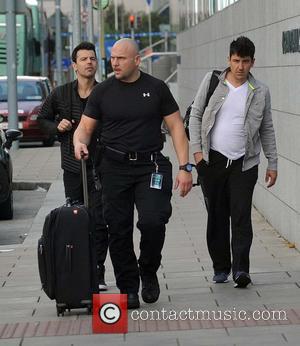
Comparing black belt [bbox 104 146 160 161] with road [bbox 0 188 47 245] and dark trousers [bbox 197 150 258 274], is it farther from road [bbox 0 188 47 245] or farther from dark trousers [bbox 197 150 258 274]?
road [bbox 0 188 47 245]

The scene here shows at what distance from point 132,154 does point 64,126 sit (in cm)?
94

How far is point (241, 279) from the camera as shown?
8609 mm

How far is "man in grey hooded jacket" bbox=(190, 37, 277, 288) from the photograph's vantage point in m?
8.59

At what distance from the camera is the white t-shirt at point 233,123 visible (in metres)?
8.62

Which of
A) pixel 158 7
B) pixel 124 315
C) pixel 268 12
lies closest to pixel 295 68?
pixel 268 12

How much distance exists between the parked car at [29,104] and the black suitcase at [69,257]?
63.8ft

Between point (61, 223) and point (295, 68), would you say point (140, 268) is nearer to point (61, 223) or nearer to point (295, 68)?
point (61, 223)

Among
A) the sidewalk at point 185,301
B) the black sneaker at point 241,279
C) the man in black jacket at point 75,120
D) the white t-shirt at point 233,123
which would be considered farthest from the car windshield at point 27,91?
the black sneaker at point 241,279

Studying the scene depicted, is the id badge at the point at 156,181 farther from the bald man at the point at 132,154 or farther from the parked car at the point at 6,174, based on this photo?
the parked car at the point at 6,174

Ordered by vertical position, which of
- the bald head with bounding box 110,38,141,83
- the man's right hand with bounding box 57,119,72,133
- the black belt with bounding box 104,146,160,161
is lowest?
the black belt with bounding box 104,146,160,161

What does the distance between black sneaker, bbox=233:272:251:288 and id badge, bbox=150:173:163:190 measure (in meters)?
1.10

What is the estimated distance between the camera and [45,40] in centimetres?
4809

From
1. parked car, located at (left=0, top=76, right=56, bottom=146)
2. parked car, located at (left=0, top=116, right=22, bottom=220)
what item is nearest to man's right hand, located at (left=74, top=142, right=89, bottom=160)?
parked car, located at (left=0, top=116, right=22, bottom=220)

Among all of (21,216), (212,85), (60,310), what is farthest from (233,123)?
(21,216)
